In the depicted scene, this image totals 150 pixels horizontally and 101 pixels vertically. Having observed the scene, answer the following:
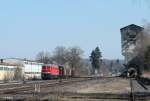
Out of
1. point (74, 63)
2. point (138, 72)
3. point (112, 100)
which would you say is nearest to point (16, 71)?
point (138, 72)

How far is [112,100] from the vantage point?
26172mm

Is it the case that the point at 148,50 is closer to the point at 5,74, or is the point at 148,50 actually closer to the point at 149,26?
the point at 149,26

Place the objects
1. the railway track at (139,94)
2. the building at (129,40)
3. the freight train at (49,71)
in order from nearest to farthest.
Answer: the railway track at (139,94) → the freight train at (49,71) → the building at (129,40)

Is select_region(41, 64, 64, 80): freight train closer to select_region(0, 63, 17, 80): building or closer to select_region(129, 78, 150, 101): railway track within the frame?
select_region(0, 63, 17, 80): building

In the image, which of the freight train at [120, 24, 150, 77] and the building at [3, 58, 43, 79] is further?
the building at [3, 58, 43, 79]

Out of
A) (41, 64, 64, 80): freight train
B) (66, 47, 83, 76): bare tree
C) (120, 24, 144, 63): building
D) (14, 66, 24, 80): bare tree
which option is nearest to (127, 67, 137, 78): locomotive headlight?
(120, 24, 144, 63): building

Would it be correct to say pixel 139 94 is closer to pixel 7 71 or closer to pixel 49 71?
pixel 49 71

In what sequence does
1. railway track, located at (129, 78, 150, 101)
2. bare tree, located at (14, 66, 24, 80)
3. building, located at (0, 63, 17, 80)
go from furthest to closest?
bare tree, located at (14, 66, 24, 80)
building, located at (0, 63, 17, 80)
railway track, located at (129, 78, 150, 101)

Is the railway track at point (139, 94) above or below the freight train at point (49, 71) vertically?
below

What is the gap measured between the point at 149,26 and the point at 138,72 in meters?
37.4

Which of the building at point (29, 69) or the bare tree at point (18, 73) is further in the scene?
the building at point (29, 69)

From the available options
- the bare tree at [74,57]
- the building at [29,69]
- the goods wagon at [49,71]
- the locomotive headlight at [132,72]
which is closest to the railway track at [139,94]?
the goods wagon at [49,71]

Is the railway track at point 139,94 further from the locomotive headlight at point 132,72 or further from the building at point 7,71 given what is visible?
the locomotive headlight at point 132,72

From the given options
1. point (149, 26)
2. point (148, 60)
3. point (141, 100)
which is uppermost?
point (149, 26)
